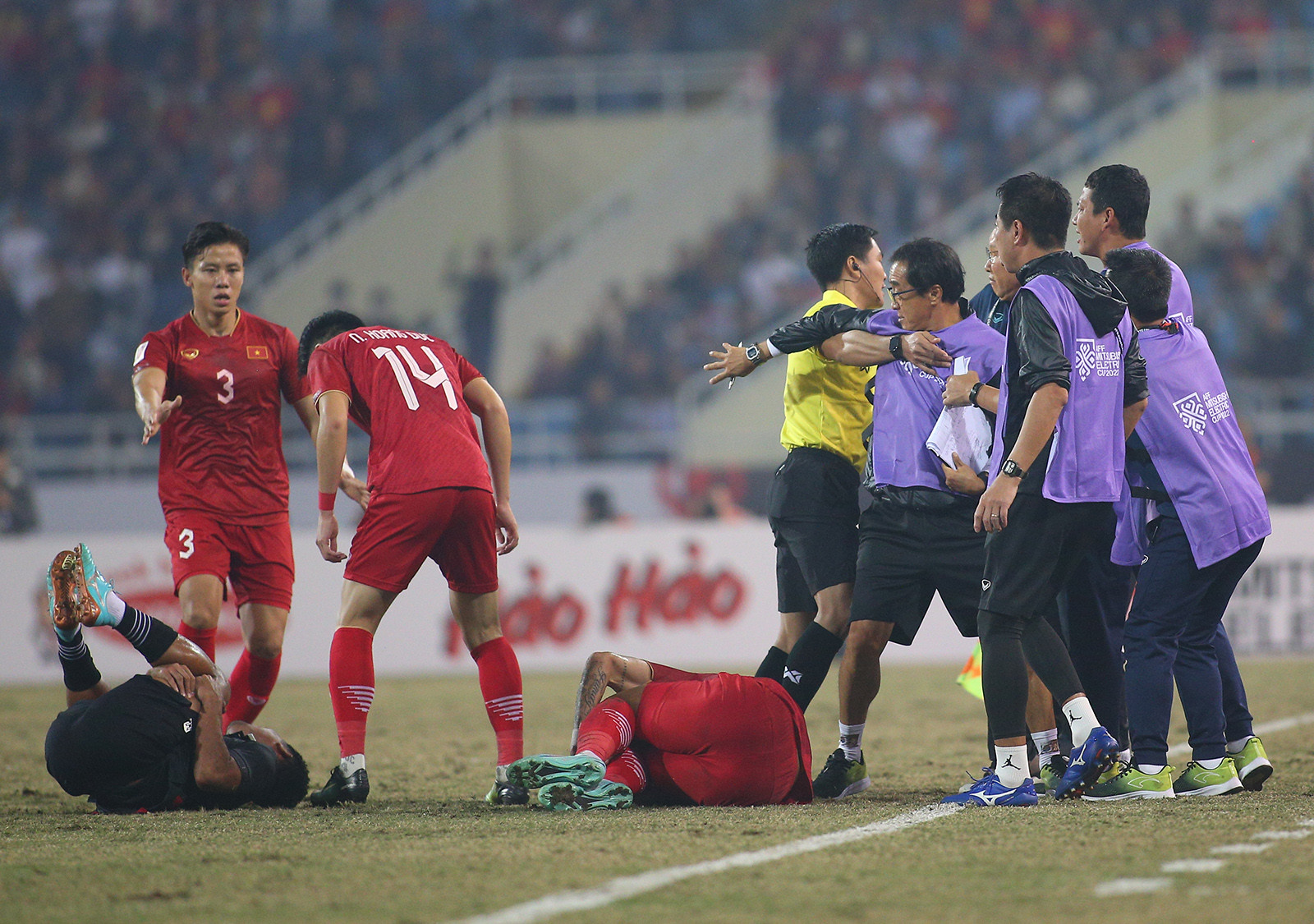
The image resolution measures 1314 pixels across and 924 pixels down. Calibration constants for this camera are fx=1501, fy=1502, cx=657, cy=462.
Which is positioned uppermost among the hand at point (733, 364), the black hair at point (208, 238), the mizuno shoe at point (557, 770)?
the black hair at point (208, 238)

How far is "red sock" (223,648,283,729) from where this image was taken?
6004mm

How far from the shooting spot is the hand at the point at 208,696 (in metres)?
5.20

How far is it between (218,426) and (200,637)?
853 millimetres

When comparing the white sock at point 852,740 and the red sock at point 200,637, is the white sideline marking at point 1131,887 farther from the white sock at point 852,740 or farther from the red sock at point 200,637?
the red sock at point 200,637

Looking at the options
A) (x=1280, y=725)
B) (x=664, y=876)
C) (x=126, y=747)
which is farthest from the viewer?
(x=1280, y=725)

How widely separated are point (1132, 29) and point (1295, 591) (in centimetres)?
961

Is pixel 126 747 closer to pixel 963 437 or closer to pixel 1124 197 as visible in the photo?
pixel 963 437

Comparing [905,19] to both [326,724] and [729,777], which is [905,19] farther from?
[729,777]

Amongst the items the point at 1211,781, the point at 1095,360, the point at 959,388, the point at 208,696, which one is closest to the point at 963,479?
the point at 959,388

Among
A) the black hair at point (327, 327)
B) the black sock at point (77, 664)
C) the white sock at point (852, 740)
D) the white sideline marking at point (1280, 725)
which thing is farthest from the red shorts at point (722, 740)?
the white sideline marking at point (1280, 725)

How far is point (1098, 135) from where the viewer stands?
17.1 meters

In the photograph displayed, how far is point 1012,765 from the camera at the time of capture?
479 centimetres

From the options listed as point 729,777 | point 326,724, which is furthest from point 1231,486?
point 326,724

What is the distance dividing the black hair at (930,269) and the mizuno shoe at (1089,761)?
5.31 ft
